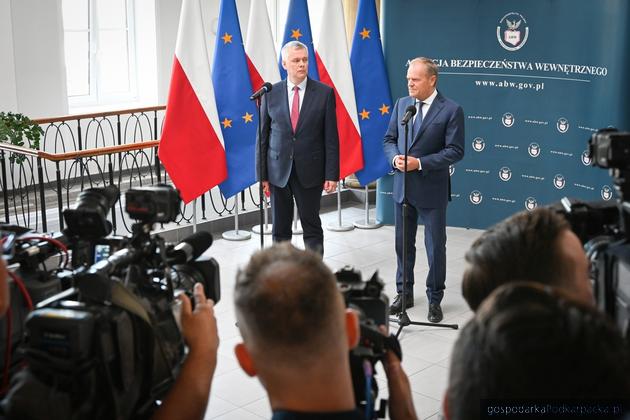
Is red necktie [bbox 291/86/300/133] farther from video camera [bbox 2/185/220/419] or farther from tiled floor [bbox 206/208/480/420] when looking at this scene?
video camera [bbox 2/185/220/419]

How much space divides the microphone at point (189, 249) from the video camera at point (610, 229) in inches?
40.2

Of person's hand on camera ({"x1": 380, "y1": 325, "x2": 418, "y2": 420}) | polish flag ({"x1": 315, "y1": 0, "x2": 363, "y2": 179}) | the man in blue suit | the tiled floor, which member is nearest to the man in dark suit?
the man in blue suit

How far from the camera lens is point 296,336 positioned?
1.62 m

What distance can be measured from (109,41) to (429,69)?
22.5 feet

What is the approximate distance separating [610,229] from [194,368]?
3.99 feet

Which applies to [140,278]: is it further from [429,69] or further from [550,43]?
[550,43]

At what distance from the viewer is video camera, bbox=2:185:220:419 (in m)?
1.96

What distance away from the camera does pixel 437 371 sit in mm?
4773

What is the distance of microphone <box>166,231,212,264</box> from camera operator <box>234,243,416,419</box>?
80 centimetres

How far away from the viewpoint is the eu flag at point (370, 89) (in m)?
7.36

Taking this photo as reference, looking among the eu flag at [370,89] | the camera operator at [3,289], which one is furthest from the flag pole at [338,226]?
the camera operator at [3,289]

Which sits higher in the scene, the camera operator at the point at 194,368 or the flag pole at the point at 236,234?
the camera operator at the point at 194,368

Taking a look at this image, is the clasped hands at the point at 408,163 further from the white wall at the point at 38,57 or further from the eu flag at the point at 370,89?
the white wall at the point at 38,57

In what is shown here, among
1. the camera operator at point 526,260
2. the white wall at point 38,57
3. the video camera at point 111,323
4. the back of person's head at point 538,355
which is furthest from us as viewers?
the white wall at point 38,57
